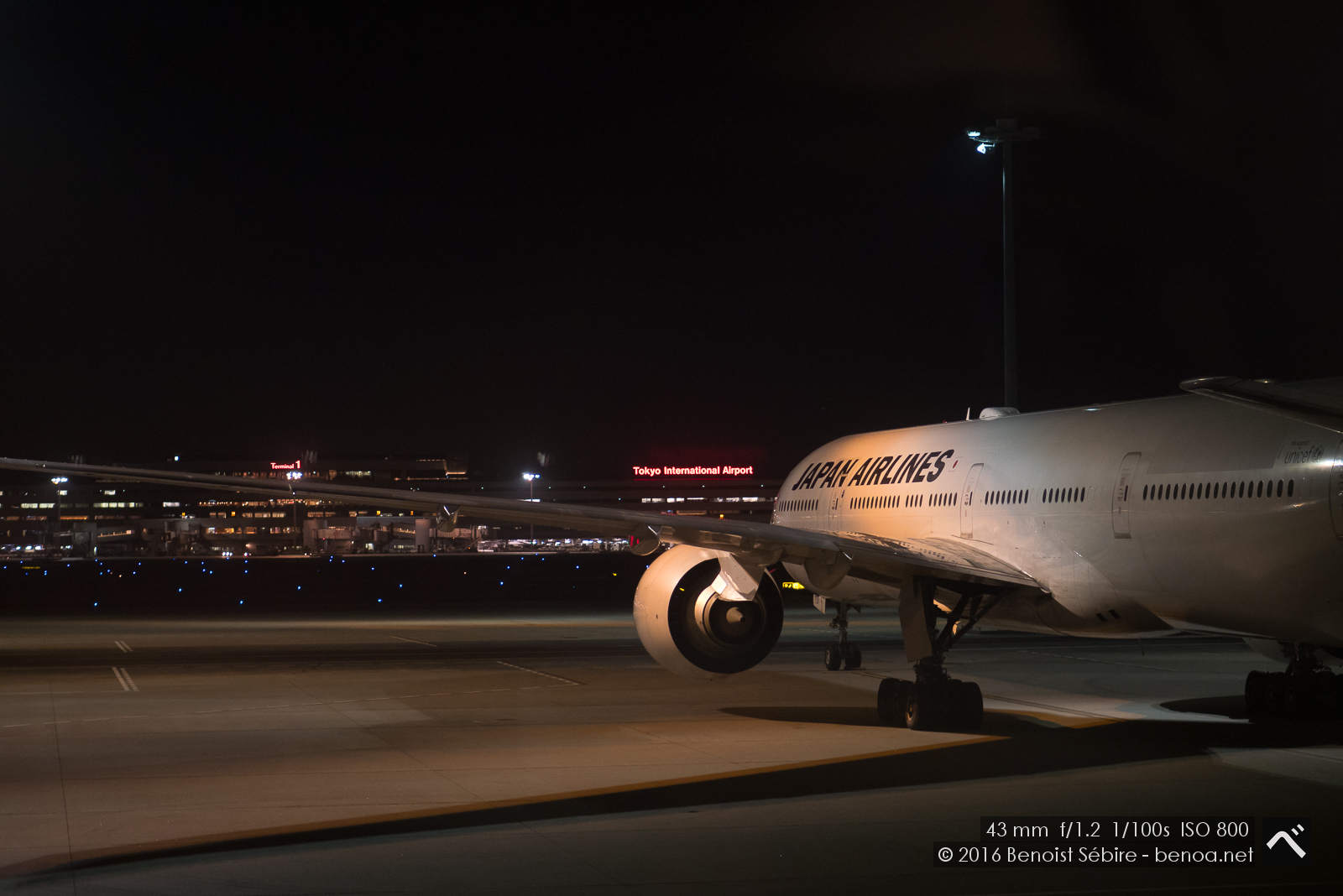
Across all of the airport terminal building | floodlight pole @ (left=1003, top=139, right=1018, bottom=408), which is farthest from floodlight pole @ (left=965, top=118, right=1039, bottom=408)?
the airport terminal building

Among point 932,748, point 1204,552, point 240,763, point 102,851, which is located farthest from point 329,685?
point 1204,552

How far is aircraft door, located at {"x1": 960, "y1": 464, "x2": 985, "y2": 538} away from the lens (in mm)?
18062

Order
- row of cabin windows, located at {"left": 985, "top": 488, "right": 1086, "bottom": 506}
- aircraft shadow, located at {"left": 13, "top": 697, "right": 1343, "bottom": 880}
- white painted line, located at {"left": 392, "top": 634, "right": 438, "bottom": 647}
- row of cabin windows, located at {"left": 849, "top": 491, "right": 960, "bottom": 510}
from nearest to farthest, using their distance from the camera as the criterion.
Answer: aircraft shadow, located at {"left": 13, "top": 697, "right": 1343, "bottom": 880} < row of cabin windows, located at {"left": 985, "top": 488, "right": 1086, "bottom": 506} < row of cabin windows, located at {"left": 849, "top": 491, "right": 960, "bottom": 510} < white painted line, located at {"left": 392, "top": 634, "right": 438, "bottom": 647}

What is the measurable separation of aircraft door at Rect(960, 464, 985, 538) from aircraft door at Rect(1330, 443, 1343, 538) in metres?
5.92

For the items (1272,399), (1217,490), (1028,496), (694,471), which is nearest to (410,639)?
(1028,496)

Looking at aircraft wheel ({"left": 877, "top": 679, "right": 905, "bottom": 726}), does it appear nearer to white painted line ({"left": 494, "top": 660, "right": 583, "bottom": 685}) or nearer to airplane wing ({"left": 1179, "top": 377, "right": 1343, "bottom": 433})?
white painted line ({"left": 494, "top": 660, "right": 583, "bottom": 685})

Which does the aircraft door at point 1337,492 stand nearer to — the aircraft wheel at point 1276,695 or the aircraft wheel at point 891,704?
the aircraft wheel at point 1276,695

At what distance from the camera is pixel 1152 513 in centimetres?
1452

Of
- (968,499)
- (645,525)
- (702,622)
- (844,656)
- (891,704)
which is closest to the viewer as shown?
(645,525)

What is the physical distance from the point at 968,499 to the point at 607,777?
717 cm

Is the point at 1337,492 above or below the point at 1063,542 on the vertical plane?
above

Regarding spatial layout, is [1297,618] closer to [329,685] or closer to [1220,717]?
[1220,717]

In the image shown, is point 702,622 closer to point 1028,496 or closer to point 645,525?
point 645,525

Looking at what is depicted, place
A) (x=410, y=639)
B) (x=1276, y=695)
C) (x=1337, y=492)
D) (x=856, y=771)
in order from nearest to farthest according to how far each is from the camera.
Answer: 1. (x=1337, y=492)
2. (x=856, y=771)
3. (x=1276, y=695)
4. (x=410, y=639)
